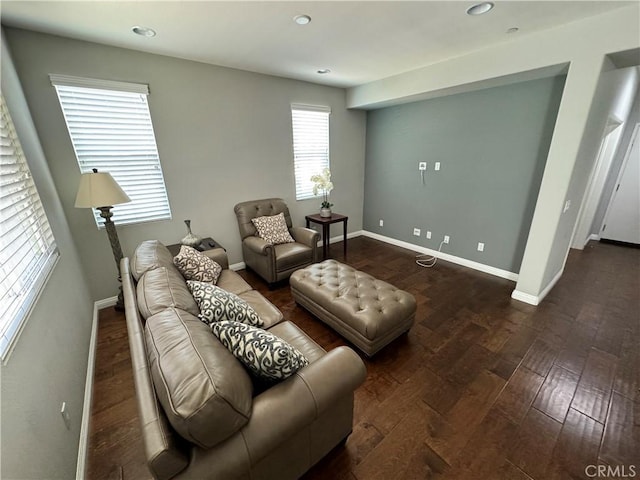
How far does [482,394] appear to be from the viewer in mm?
1718

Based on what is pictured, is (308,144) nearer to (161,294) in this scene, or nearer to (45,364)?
(161,294)

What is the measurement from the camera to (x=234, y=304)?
4.87ft

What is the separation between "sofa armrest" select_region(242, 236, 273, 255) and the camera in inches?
116

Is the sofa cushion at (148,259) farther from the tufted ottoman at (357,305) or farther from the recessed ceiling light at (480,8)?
the recessed ceiling light at (480,8)

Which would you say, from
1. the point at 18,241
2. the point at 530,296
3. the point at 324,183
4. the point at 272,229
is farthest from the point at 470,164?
the point at 18,241

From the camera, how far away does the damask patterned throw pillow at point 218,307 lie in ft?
4.47

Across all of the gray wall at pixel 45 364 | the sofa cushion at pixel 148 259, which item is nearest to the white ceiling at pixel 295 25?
the gray wall at pixel 45 364

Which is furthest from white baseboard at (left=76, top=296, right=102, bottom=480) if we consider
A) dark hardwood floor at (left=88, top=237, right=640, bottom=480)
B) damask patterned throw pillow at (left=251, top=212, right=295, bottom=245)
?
damask patterned throw pillow at (left=251, top=212, right=295, bottom=245)

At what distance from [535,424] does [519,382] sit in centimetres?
31

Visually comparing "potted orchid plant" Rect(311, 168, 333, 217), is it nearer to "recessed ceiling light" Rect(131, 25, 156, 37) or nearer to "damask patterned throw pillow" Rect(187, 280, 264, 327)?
"recessed ceiling light" Rect(131, 25, 156, 37)

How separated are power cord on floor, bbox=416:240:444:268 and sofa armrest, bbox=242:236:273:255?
2.24 metres

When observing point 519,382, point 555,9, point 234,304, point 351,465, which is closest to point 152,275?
point 234,304

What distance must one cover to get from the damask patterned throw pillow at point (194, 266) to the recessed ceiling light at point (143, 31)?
1.80m

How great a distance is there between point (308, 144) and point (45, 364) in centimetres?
363
